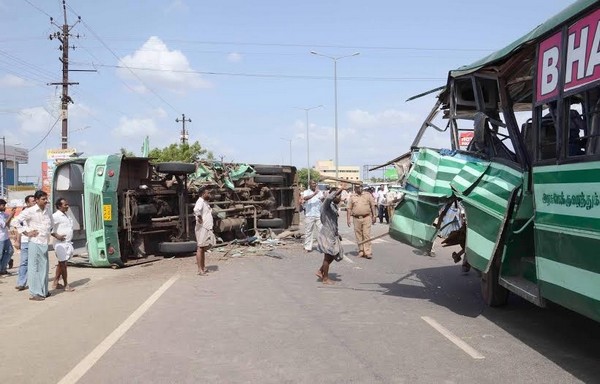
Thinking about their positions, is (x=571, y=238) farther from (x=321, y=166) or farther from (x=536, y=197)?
(x=321, y=166)

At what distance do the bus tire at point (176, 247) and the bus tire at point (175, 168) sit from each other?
1766mm

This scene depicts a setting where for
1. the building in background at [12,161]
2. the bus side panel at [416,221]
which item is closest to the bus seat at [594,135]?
the bus side panel at [416,221]

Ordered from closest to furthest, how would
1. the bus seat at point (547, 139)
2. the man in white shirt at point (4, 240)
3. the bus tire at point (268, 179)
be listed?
the bus seat at point (547, 139)
the man in white shirt at point (4, 240)
the bus tire at point (268, 179)

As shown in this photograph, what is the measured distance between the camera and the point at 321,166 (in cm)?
13262

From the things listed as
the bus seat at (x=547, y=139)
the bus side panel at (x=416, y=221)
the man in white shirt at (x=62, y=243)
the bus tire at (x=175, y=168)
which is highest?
the bus seat at (x=547, y=139)

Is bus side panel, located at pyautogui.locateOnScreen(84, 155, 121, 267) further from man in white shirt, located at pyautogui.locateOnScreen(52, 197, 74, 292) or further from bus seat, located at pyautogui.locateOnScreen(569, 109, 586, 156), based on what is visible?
bus seat, located at pyautogui.locateOnScreen(569, 109, 586, 156)

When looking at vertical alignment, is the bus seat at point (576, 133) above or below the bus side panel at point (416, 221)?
above

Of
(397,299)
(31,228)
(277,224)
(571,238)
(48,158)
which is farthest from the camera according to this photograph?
(48,158)

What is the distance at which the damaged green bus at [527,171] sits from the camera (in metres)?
4.54

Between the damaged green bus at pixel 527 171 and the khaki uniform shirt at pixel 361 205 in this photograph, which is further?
the khaki uniform shirt at pixel 361 205

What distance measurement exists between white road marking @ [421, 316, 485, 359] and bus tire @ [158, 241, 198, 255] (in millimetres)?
7817

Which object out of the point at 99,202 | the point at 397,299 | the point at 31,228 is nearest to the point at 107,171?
the point at 99,202

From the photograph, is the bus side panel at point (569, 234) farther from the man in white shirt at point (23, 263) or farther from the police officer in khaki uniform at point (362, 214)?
the man in white shirt at point (23, 263)

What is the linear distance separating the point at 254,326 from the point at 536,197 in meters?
3.58
